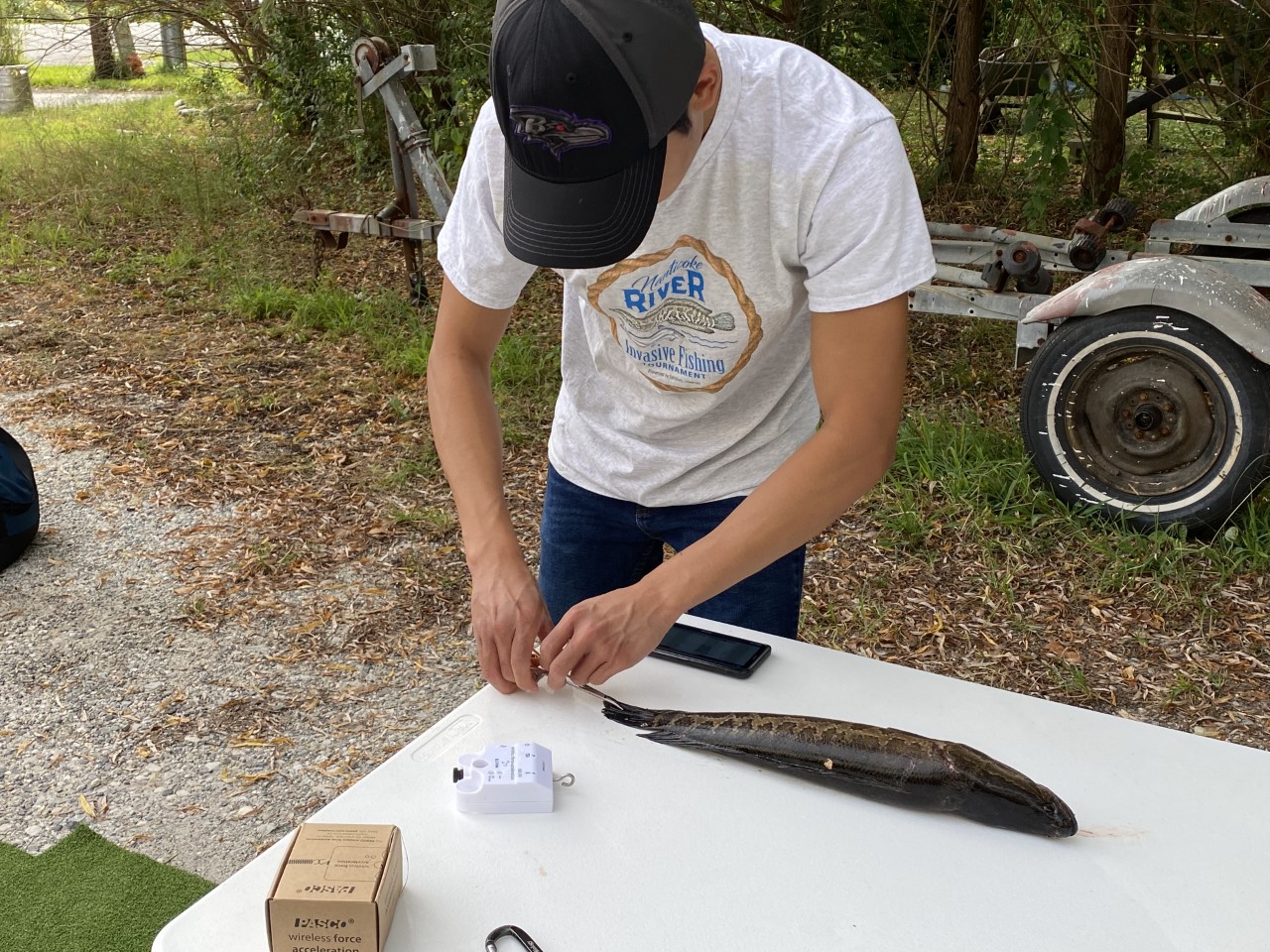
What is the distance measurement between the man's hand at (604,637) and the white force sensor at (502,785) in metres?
0.20

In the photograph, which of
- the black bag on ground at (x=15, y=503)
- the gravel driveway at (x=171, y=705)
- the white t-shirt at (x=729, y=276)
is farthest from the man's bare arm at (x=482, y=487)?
the black bag on ground at (x=15, y=503)

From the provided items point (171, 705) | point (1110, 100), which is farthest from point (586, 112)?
point (1110, 100)

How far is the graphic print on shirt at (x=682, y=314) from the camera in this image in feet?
5.92

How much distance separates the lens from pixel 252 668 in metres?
3.47

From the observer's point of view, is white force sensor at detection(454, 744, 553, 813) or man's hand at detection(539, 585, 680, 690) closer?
white force sensor at detection(454, 744, 553, 813)

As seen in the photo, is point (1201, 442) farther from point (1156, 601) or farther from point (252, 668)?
point (252, 668)

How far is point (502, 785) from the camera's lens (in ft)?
4.56

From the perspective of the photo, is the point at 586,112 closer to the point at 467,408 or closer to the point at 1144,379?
the point at 467,408

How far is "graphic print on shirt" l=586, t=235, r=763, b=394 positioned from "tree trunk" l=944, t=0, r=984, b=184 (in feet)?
16.4

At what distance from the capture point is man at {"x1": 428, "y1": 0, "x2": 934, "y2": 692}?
4.75 feet

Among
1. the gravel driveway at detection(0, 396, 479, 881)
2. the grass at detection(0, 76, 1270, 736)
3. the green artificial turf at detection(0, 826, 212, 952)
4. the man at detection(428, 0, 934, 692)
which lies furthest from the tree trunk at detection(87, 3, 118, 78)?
the man at detection(428, 0, 934, 692)

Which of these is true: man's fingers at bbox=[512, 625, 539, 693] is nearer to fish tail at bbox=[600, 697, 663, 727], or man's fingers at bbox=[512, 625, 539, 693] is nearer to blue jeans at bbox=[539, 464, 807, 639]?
fish tail at bbox=[600, 697, 663, 727]

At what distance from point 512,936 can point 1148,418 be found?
10.4 feet

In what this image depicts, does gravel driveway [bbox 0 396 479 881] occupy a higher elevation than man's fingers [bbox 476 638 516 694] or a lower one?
lower
